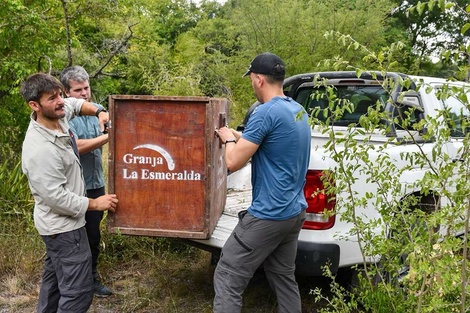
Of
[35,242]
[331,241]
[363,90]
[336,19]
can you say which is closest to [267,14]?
[336,19]

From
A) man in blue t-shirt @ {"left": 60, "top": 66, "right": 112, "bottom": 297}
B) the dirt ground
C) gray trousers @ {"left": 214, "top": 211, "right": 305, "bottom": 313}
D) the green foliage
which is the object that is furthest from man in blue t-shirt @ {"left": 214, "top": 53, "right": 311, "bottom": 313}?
man in blue t-shirt @ {"left": 60, "top": 66, "right": 112, "bottom": 297}

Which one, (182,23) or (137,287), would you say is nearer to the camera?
(137,287)

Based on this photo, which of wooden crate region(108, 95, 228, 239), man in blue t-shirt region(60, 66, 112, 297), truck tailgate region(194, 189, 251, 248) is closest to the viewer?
wooden crate region(108, 95, 228, 239)

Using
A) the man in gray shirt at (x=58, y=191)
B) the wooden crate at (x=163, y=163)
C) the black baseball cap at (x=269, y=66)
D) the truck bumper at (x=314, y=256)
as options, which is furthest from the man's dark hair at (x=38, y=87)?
the truck bumper at (x=314, y=256)

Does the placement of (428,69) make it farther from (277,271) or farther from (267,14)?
(277,271)

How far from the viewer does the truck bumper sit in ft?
11.1

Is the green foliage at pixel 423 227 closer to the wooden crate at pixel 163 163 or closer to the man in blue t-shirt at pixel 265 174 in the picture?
the man in blue t-shirt at pixel 265 174

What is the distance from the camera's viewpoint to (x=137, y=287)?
175 inches

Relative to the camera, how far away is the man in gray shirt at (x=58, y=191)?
2.90 m

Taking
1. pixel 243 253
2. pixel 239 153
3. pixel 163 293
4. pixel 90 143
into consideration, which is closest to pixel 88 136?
pixel 90 143

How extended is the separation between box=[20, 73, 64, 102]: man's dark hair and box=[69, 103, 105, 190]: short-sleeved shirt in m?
0.90

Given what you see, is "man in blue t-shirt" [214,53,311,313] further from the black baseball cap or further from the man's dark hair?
the man's dark hair

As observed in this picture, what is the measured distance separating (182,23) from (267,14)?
18373 millimetres

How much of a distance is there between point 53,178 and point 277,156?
1328mm
